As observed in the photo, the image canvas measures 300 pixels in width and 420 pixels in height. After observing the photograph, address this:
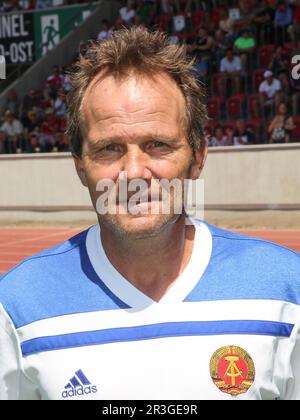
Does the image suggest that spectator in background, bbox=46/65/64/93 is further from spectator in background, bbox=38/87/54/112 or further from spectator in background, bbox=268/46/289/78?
spectator in background, bbox=268/46/289/78

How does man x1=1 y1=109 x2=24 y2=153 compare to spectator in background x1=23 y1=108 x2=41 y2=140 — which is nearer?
man x1=1 y1=109 x2=24 y2=153

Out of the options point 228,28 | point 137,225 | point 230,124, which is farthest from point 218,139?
point 137,225

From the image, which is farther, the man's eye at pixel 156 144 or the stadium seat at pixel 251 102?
the stadium seat at pixel 251 102

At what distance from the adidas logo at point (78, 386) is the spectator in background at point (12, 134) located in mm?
16418

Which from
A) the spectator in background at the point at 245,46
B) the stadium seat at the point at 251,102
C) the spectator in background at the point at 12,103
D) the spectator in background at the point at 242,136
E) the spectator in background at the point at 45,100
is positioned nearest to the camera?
the spectator in background at the point at 242,136

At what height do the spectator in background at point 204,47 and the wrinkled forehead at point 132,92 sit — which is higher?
the spectator in background at point 204,47

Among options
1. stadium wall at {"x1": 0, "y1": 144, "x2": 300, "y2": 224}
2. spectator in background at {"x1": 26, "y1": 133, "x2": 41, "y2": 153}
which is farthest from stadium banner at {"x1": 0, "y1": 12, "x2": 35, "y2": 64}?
stadium wall at {"x1": 0, "y1": 144, "x2": 300, "y2": 224}

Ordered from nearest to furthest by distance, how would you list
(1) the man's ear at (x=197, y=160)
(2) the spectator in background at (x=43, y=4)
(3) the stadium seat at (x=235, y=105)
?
(1) the man's ear at (x=197, y=160)
(3) the stadium seat at (x=235, y=105)
(2) the spectator in background at (x=43, y=4)

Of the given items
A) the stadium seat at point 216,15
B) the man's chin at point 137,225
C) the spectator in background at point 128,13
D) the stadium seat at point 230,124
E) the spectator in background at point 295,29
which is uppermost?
the spectator in background at point 128,13

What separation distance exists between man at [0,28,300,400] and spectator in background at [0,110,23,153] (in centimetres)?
1624

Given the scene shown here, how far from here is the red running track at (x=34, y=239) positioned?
1144cm

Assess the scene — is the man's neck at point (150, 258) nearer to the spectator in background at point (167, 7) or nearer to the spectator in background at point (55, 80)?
the spectator in background at point (55, 80)

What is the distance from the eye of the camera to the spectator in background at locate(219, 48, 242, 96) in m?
15.6

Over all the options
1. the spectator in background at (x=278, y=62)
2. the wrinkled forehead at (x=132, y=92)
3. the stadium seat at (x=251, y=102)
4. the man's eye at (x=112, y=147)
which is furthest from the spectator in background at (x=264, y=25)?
the man's eye at (x=112, y=147)
